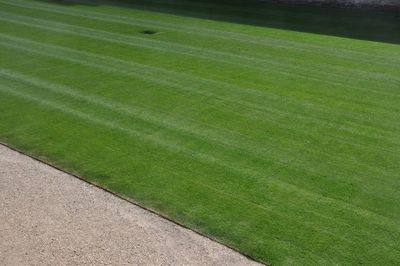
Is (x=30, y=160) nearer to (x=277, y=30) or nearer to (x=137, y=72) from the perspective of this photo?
(x=137, y=72)

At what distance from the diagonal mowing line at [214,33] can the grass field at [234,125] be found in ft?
0.31

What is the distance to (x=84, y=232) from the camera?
747 centimetres

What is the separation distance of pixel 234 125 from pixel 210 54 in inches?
192

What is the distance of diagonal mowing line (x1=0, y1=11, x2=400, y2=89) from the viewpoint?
12.7m

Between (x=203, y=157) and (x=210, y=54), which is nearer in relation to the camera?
(x=203, y=157)

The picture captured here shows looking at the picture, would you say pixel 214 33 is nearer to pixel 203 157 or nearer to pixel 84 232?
pixel 203 157

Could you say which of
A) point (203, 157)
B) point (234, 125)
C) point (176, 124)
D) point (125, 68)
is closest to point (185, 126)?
point (176, 124)

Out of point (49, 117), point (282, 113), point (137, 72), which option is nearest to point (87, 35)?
point (137, 72)

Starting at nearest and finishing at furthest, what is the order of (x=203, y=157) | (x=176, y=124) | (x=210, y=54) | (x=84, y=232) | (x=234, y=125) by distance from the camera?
(x=84, y=232) < (x=203, y=157) < (x=234, y=125) < (x=176, y=124) < (x=210, y=54)

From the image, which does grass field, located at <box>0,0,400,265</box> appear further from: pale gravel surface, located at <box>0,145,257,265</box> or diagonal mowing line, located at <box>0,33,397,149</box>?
pale gravel surface, located at <box>0,145,257,265</box>

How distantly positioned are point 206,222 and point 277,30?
1087 cm

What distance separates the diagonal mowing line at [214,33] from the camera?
14.3 meters

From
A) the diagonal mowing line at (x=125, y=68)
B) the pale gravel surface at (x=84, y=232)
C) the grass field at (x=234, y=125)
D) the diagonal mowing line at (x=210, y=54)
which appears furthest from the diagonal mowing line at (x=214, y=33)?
the pale gravel surface at (x=84, y=232)

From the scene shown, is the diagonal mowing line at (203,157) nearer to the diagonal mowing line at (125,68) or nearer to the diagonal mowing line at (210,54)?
the diagonal mowing line at (125,68)
